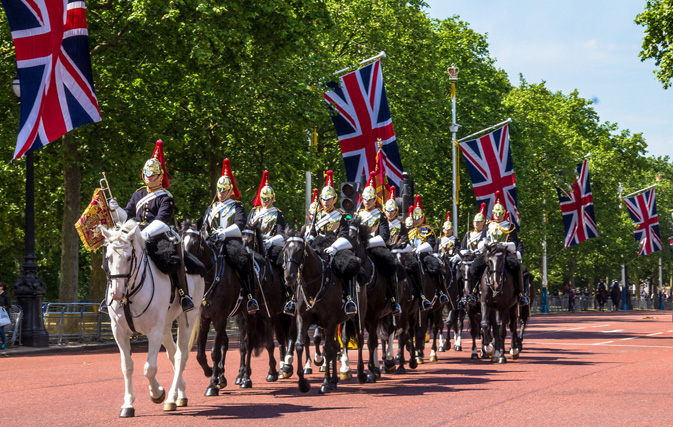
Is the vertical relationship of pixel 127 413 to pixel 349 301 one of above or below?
below

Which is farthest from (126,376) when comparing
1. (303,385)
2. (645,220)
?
(645,220)

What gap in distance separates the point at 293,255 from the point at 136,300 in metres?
2.55

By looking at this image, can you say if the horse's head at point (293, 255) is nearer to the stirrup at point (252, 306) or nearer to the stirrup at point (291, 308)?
the stirrup at point (291, 308)

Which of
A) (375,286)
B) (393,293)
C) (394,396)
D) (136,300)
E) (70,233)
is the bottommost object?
(394,396)

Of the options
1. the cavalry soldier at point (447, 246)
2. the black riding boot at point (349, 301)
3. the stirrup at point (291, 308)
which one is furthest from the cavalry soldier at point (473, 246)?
the stirrup at point (291, 308)

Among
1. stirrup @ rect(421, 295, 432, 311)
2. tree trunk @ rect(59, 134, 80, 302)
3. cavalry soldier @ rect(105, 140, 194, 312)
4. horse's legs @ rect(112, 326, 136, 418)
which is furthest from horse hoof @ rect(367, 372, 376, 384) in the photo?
tree trunk @ rect(59, 134, 80, 302)

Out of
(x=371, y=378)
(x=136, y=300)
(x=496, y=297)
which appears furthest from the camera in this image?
(x=496, y=297)

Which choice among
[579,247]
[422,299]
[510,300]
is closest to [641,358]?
[510,300]

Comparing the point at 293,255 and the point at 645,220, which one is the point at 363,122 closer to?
the point at 293,255

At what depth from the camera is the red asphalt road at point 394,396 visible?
10.7 metres

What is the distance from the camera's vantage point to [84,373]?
17.2 metres

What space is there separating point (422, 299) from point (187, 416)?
24.8 feet

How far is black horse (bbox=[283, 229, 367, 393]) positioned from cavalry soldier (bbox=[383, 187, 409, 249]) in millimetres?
2503

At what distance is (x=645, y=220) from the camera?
58.0 metres
